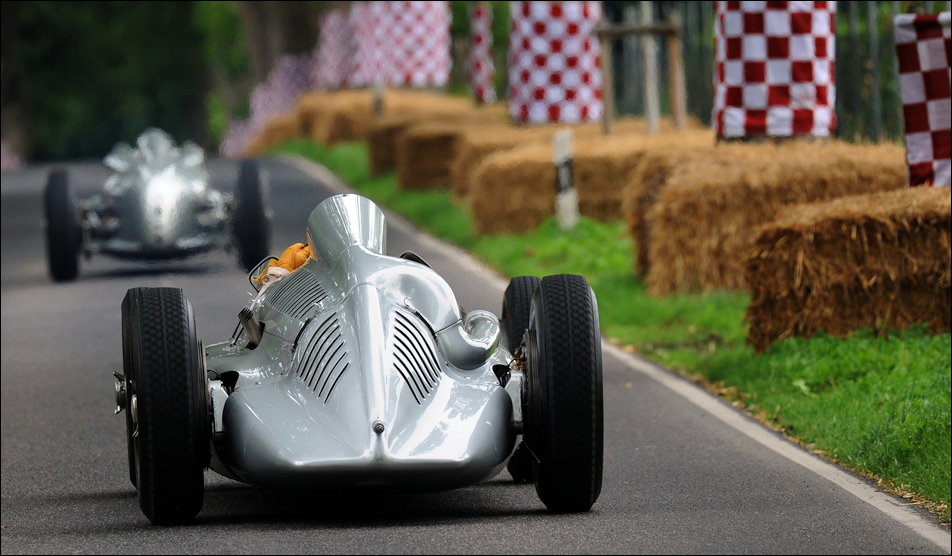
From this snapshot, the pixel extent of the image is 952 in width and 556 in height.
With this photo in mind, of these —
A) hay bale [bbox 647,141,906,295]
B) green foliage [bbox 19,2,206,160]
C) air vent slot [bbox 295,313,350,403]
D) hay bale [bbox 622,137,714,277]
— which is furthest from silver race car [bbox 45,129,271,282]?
green foliage [bbox 19,2,206,160]

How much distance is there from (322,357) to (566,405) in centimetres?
86

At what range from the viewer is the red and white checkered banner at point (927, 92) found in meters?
8.96

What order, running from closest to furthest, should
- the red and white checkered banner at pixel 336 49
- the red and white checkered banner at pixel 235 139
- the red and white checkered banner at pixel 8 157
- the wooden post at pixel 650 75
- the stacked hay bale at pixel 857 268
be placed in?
the stacked hay bale at pixel 857 268
the wooden post at pixel 650 75
the red and white checkered banner at pixel 336 49
the red and white checkered banner at pixel 8 157
the red and white checkered banner at pixel 235 139

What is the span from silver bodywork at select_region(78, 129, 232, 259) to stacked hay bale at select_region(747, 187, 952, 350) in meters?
6.41

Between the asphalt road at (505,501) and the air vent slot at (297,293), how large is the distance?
71cm

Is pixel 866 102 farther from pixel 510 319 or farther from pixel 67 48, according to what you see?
pixel 67 48

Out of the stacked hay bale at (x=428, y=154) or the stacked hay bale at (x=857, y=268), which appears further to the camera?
the stacked hay bale at (x=428, y=154)

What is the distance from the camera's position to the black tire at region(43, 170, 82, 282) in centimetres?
1359

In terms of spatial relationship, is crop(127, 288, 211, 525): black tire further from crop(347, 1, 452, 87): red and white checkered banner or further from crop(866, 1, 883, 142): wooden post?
crop(347, 1, 452, 87): red and white checkered banner

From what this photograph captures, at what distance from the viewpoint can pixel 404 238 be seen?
16.2m

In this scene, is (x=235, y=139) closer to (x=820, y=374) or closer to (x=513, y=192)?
(x=513, y=192)

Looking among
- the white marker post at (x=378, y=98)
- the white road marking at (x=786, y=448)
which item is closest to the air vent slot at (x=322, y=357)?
the white road marking at (x=786, y=448)

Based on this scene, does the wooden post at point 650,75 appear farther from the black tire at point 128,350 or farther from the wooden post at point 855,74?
the black tire at point 128,350

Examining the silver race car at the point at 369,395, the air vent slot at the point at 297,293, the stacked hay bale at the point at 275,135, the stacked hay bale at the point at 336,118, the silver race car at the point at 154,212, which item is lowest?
the stacked hay bale at the point at 275,135
